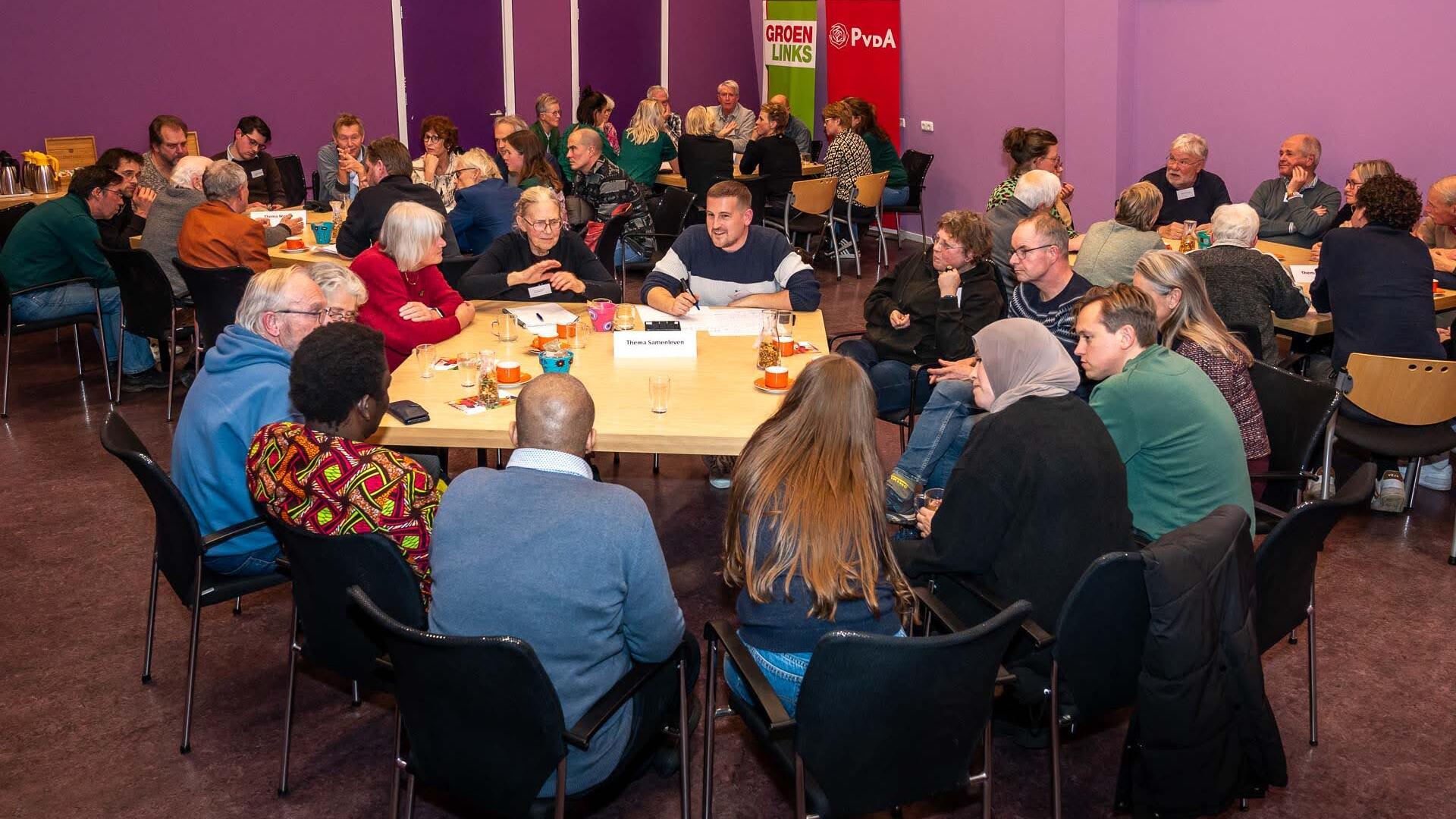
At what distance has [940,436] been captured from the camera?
3.95 m

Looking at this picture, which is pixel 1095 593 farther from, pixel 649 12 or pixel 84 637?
pixel 649 12

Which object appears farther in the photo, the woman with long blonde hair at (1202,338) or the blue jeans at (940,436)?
the blue jeans at (940,436)

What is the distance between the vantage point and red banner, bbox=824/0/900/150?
11156mm

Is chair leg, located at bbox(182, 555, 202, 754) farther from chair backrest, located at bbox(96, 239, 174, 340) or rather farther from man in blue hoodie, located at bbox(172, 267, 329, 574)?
chair backrest, located at bbox(96, 239, 174, 340)

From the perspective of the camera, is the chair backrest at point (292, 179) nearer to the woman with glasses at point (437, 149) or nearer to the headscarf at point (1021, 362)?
the woman with glasses at point (437, 149)

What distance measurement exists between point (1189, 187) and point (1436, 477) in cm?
269

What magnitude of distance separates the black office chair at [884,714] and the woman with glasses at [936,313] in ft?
8.26

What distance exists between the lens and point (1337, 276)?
16.4ft

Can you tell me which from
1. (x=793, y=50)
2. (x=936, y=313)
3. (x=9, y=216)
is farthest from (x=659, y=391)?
(x=793, y=50)

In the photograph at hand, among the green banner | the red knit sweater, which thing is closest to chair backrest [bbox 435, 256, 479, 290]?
the red knit sweater

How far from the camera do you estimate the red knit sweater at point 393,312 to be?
14.8ft

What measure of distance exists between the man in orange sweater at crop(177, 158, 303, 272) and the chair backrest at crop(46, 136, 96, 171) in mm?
4013

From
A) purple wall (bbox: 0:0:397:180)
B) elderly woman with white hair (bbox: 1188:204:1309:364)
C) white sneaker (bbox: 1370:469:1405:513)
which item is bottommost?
white sneaker (bbox: 1370:469:1405:513)

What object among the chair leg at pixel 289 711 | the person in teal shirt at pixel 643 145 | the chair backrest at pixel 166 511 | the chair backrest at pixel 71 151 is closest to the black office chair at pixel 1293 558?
the chair leg at pixel 289 711
